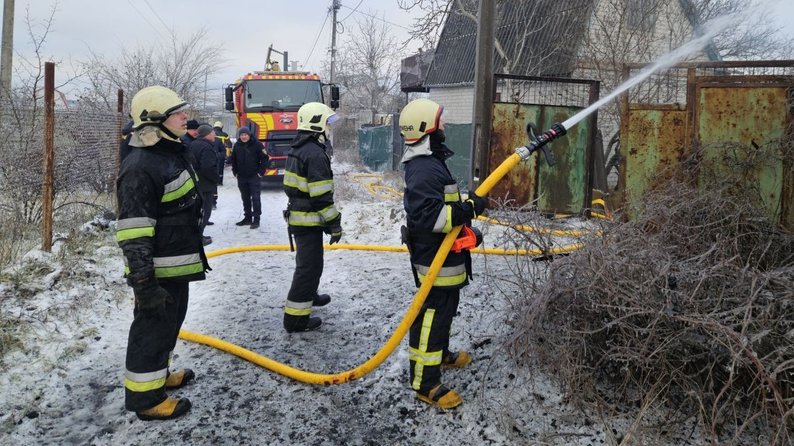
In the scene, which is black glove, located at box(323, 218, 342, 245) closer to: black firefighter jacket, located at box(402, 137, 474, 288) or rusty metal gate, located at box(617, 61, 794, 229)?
black firefighter jacket, located at box(402, 137, 474, 288)

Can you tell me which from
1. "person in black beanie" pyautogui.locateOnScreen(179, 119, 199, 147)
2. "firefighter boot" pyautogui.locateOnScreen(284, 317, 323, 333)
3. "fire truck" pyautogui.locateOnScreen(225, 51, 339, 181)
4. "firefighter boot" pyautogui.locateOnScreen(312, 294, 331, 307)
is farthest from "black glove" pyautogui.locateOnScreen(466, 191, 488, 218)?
"fire truck" pyautogui.locateOnScreen(225, 51, 339, 181)

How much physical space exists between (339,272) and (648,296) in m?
4.09

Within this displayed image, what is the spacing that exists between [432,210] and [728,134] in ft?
9.37

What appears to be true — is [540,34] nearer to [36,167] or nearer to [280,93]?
[280,93]

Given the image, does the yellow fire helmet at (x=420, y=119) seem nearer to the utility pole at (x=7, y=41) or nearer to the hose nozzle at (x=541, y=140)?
the hose nozzle at (x=541, y=140)

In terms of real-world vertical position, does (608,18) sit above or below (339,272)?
above

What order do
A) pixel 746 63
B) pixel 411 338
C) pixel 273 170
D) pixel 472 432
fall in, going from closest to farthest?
pixel 472 432 < pixel 411 338 < pixel 746 63 < pixel 273 170

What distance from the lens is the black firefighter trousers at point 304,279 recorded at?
4.46m

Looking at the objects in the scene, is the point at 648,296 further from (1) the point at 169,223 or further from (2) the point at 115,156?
(2) the point at 115,156

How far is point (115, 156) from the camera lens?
30.5 ft

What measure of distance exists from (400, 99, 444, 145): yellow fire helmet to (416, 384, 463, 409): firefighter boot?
1500mm

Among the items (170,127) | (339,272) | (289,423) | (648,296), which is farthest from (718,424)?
(339,272)

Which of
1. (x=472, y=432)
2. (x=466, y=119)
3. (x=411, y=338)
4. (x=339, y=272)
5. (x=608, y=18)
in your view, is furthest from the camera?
(x=466, y=119)

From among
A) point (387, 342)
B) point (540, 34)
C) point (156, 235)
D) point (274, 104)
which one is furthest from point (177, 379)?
point (540, 34)
